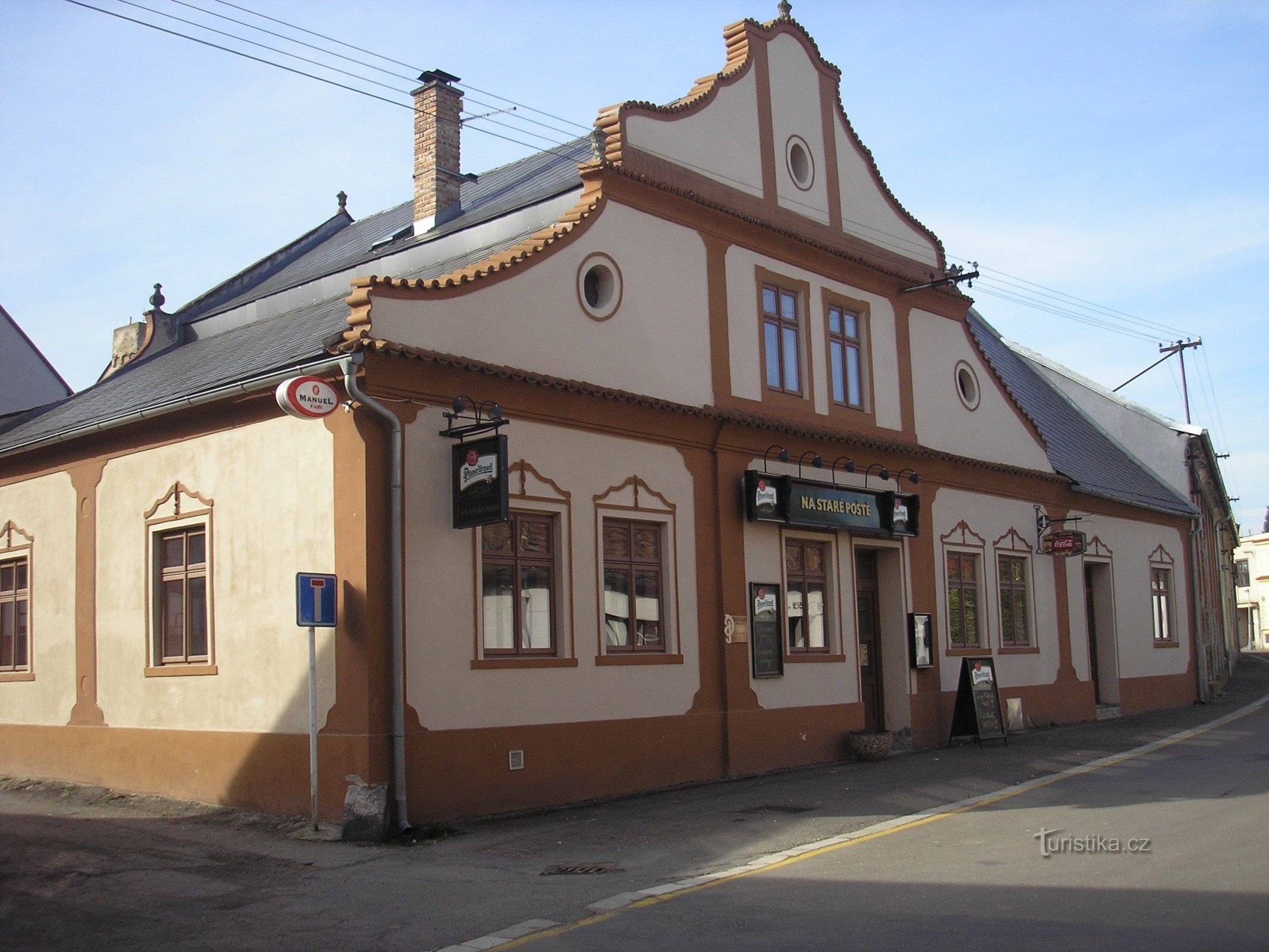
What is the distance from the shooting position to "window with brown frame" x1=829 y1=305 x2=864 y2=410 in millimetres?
18938

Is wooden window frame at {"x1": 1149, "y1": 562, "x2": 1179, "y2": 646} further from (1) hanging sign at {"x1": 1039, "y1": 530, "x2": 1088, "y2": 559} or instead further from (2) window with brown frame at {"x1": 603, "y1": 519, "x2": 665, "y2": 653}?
(2) window with brown frame at {"x1": 603, "y1": 519, "x2": 665, "y2": 653}

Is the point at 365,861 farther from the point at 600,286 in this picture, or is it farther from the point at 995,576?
the point at 995,576

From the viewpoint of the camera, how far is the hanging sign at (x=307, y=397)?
11500 millimetres

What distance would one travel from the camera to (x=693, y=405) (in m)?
15.9

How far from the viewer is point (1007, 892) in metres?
8.27

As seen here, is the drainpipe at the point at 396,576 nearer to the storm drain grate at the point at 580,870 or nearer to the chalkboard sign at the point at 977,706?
the storm drain grate at the point at 580,870

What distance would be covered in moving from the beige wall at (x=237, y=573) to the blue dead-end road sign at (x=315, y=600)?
16.5 inches

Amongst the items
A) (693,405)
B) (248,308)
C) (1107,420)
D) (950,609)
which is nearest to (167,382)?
(248,308)

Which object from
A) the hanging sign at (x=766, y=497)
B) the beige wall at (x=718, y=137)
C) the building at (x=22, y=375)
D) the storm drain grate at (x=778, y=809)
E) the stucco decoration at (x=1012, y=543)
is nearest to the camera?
the storm drain grate at (x=778, y=809)

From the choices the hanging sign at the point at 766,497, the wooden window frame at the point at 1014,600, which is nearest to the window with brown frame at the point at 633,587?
the hanging sign at the point at 766,497

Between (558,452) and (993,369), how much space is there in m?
11.4

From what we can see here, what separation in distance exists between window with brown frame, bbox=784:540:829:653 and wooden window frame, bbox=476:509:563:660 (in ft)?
14.0

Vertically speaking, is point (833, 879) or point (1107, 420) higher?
point (1107, 420)

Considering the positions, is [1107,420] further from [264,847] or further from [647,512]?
[264,847]
